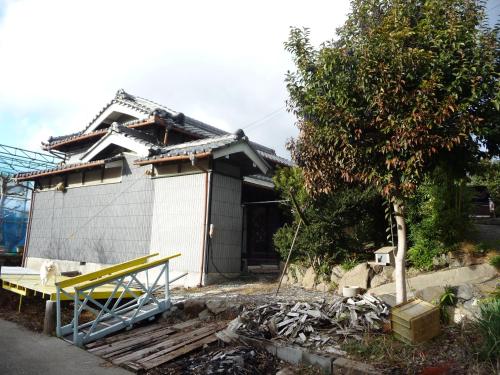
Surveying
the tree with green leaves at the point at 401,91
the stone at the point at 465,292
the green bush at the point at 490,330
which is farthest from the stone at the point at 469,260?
the green bush at the point at 490,330

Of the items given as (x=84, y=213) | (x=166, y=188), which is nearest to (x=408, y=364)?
(x=166, y=188)

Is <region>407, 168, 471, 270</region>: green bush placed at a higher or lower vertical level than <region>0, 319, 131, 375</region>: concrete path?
higher

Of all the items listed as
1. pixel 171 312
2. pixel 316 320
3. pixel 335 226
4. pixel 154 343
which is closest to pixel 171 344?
pixel 154 343

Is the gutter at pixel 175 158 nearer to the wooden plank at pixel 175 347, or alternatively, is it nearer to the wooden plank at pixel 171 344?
the wooden plank at pixel 171 344

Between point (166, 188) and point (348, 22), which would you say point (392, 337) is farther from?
point (166, 188)

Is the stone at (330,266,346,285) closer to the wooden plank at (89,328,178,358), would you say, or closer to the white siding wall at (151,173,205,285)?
the white siding wall at (151,173,205,285)

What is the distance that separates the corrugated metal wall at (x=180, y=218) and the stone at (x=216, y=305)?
3.83 m

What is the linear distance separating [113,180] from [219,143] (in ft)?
17.9

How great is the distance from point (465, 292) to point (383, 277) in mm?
3314

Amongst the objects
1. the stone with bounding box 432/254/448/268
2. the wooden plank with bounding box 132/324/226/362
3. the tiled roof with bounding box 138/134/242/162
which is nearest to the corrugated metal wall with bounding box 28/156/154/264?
the tiled roof with bounding box 138/134/242/162

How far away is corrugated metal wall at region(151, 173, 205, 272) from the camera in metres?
11.8

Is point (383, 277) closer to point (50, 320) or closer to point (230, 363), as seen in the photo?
point (230, 363)

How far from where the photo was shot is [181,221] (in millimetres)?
12305

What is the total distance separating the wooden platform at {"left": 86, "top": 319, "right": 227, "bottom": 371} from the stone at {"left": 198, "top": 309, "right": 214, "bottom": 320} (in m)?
0.15
